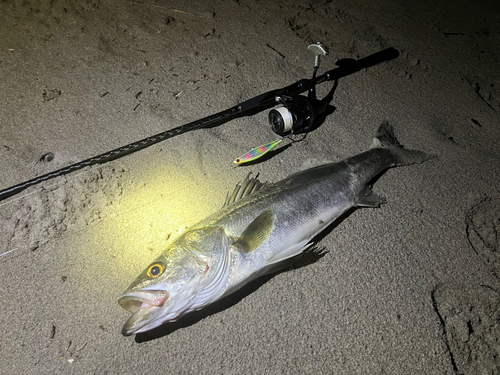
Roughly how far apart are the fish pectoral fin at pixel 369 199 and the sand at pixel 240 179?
8 cm

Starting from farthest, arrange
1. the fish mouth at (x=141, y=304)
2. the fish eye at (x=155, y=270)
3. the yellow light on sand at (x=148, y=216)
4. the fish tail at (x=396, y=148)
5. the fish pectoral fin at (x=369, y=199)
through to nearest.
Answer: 1. the fish tail at (x=396, y=148)
2. the fish pectoral fin at (x=369, y=199)
3. the yellow light on sand at (x=148, y=216)
4. the fish eye at (x=155, y=270)
5. the fish mouth at (x=141, y=304)

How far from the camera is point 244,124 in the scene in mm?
3154

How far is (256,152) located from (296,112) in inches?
20.9

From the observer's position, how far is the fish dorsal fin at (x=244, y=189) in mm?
2541

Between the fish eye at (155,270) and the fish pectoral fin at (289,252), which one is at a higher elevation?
the fish pectoral fin at (289,252)

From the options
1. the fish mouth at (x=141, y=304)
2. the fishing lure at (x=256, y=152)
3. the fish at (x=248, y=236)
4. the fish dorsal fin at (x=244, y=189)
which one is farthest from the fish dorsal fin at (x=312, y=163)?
the fish mouth at (x=141, y=304)

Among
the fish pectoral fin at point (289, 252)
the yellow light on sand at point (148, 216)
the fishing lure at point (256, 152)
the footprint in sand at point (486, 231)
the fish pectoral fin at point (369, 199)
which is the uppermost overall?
the footprint in sand at point (486, 231)

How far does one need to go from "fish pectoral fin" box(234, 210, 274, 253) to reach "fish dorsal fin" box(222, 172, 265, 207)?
294mm

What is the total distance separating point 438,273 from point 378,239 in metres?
0.49

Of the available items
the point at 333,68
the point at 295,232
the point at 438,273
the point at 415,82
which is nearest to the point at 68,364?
the point at 295,232

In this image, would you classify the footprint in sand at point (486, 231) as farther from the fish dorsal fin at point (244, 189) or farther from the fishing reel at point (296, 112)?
the fish dorsal fin at point (244, 189)

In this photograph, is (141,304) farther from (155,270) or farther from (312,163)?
(312,163)

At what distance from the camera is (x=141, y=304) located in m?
1.94

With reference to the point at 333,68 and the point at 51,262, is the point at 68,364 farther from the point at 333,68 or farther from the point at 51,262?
the point at 333,68
